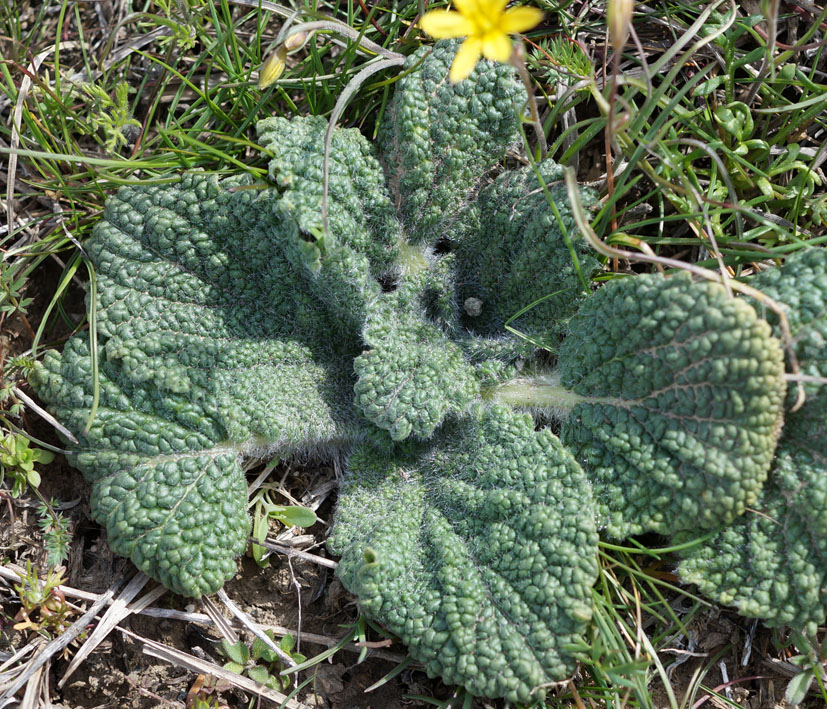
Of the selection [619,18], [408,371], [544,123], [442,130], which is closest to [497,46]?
[619,18]

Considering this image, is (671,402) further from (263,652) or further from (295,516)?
(263,652)

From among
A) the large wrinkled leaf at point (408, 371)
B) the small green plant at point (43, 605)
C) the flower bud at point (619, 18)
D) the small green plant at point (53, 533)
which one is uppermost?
the flower bud at point (619, 18)

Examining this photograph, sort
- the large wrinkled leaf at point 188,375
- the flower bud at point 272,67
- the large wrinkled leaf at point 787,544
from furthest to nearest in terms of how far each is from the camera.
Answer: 1. the large wrinkled leaf at point 188,375
2. the flower bud at point 272,67
3. the large wrinkled leaf at point 787,544

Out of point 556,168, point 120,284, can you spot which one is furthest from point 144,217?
point 556,168

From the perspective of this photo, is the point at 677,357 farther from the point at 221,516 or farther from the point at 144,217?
the point at 144,217

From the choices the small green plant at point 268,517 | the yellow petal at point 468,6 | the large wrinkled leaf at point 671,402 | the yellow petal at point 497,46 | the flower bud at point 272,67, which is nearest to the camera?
the yellow petal at point 497,46

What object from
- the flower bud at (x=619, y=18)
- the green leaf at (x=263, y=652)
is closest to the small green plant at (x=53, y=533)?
the green leaf at (x=263, y=652)

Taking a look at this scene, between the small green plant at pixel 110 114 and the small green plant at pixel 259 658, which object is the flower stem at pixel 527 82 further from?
the small green plant at pixel 259 658
